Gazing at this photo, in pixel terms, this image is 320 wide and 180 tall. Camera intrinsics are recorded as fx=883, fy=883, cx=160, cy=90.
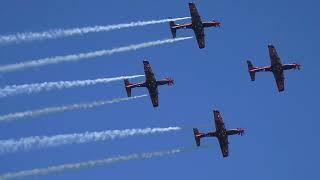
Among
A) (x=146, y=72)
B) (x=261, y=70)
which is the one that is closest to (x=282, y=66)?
(x=261, y=70)

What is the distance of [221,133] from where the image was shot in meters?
113

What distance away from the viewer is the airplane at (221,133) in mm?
112500

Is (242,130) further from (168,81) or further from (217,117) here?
(168,81)

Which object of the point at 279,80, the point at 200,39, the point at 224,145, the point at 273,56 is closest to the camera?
the point at 224,145

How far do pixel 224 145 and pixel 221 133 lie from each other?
5.67 feet

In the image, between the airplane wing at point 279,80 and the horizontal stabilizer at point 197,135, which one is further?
the airplane wing at point 279,80

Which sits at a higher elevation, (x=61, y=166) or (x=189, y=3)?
(x=189, y=3)

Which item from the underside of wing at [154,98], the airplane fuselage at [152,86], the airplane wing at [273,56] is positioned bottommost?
the underside of wing at [154,98]

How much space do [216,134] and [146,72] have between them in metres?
12.2

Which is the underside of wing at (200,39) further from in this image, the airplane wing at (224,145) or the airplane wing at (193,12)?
the airplane wing at (224,145)

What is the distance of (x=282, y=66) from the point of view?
116 m

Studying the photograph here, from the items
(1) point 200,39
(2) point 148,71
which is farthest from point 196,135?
(1) point 200,39

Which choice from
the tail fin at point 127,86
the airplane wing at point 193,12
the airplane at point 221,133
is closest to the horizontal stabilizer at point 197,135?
the airplane at point 221,133

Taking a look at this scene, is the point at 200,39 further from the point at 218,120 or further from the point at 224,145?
the point at 224,145
